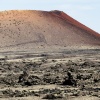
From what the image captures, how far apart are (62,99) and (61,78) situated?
648 cm

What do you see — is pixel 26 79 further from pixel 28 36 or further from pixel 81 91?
pixel 28 36

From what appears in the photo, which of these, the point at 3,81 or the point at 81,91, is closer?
the point at 81,91

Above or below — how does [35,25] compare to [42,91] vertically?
above

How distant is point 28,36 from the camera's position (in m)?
86.6

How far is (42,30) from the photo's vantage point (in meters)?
90.1

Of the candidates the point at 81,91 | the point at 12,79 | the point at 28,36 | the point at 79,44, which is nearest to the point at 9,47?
the point at 28,36

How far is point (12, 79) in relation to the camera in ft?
69.4

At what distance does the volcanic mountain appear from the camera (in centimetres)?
8356

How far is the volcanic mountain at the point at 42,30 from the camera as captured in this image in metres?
83.6

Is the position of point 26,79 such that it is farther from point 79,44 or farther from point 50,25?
point 50,25

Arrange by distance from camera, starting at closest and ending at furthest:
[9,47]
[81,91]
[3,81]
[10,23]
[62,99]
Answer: [62,99], [81,91], [3,81], [9,47], [10,23]

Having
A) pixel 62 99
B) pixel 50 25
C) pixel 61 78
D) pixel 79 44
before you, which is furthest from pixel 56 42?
pixel 62 99

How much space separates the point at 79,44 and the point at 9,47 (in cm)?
1488

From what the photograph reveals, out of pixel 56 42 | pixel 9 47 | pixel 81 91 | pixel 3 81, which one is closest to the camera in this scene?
pixel 81 91
